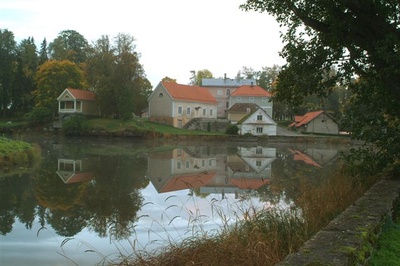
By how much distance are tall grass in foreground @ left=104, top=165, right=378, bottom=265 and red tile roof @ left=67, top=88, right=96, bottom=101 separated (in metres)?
52.2

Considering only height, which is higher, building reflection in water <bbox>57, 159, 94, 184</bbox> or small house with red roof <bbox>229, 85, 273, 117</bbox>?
small house with red roof <bbox>229, 85, 273, 117</bbox>

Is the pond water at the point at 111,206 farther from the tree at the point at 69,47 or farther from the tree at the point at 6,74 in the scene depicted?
the tree at the point at 69,47

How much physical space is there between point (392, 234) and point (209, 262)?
283 centimetres

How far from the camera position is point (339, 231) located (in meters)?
4.98

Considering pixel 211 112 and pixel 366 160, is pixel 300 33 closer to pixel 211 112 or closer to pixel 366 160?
pixel 366 160

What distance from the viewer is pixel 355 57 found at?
1038cm

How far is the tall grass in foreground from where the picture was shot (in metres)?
4.95

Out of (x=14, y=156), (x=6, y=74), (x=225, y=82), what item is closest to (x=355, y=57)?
(x=14, y=156)

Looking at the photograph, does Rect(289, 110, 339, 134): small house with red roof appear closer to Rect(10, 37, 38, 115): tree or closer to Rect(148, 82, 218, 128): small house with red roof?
Rect(148, 82, 218, 128): small house with red roof

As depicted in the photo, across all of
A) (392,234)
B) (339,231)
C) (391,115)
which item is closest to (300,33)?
(391,115)

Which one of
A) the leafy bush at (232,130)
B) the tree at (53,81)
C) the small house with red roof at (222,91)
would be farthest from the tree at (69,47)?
the leafy bush at (232,130)

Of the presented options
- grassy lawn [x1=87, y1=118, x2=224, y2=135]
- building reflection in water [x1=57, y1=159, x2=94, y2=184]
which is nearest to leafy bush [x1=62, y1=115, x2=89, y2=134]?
grassy lawn [x1=87, y1=118, x2=224, y2=135]

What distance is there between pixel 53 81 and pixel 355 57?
55.4 metres

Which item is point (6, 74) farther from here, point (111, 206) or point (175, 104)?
point (111, 206)
